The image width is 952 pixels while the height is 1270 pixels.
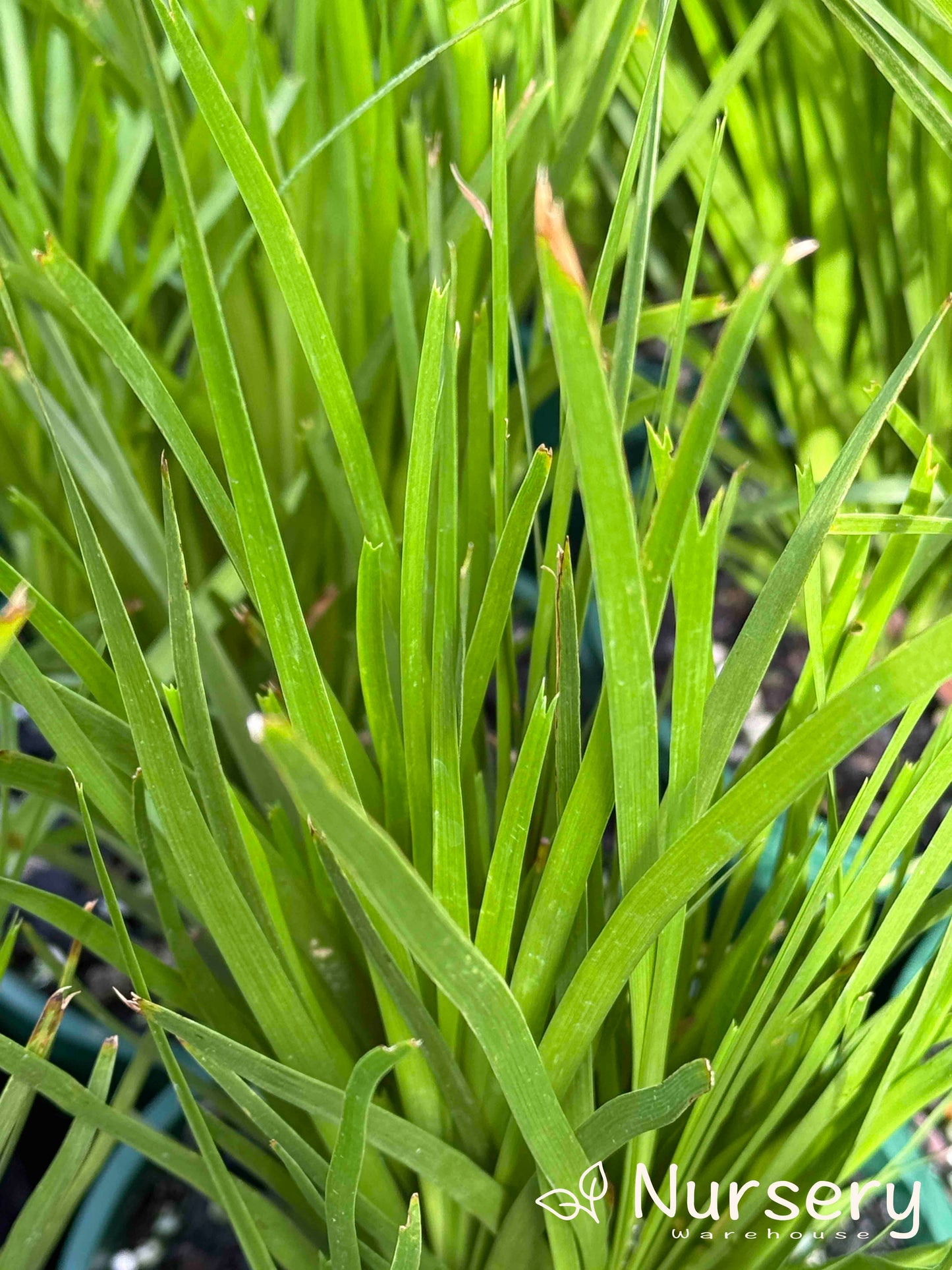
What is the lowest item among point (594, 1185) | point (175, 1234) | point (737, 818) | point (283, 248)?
point (175, 1234)

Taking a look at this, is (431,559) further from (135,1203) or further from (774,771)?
(135,1203)

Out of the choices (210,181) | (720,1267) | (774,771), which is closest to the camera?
(774,771)

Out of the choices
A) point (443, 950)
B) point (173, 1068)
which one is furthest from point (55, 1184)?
point (443, 950)

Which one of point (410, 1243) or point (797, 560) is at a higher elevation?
point (797, 560)

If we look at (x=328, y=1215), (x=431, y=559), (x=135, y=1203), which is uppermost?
(x=431, y=559)

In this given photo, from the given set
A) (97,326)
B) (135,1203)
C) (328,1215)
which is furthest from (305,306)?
(135,1203)

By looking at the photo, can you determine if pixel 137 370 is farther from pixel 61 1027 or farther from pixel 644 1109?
pixel 61 1027

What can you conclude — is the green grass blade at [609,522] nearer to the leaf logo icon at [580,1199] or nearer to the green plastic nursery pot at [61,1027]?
the leaf logo icon at [580,1199]
